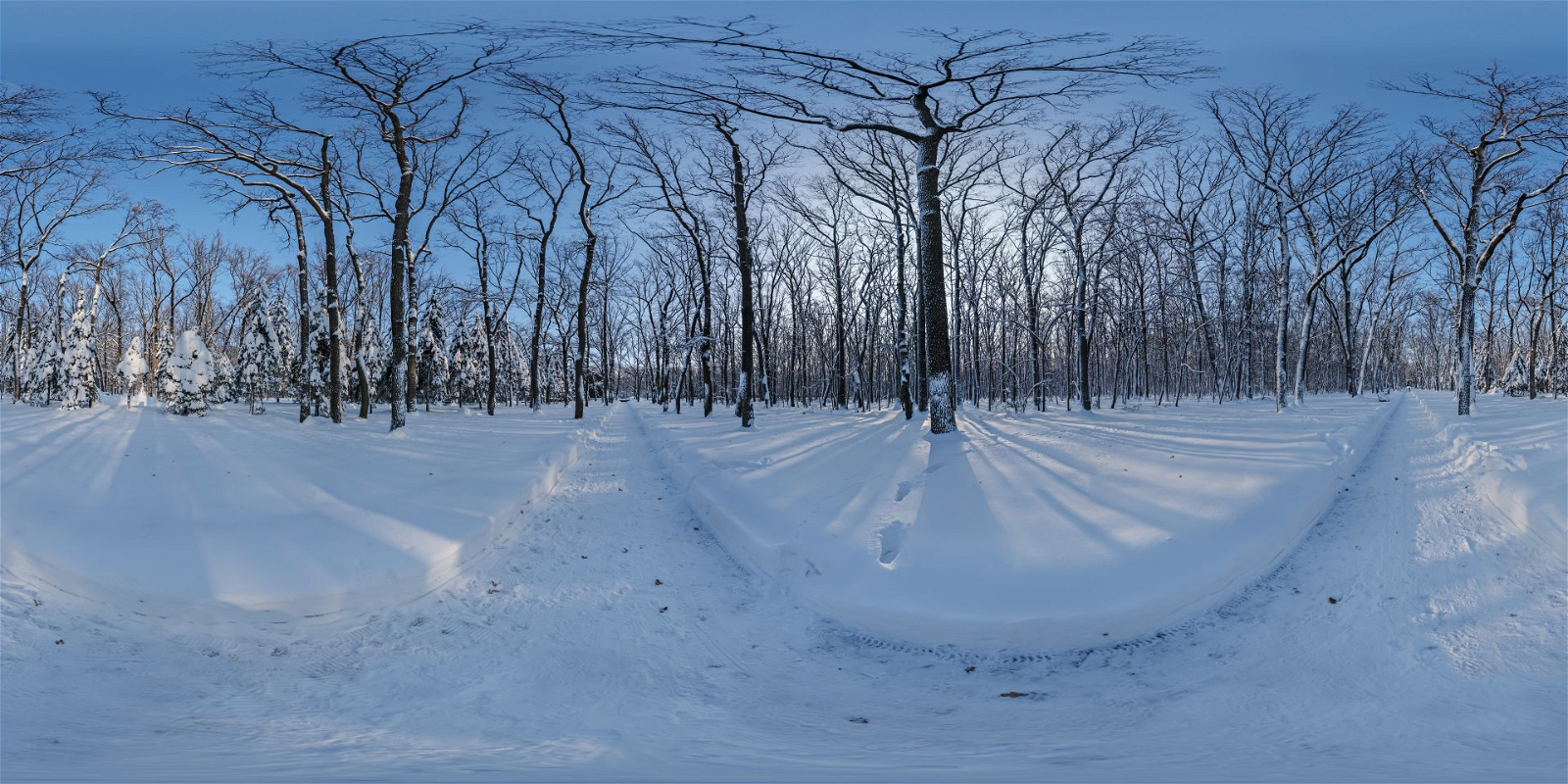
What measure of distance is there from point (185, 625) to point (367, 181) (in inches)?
806

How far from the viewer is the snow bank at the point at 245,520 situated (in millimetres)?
5562

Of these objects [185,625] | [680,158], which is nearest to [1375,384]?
[680,158]

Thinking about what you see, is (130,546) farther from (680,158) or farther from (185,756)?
(680,158)

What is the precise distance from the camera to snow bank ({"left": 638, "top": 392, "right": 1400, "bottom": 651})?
5398mm

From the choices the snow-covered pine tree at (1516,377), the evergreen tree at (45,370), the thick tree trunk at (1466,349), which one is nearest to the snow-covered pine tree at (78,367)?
the evergreen tree at (45,370)

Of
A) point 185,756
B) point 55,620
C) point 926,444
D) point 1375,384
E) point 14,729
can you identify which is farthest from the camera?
point 1375,384

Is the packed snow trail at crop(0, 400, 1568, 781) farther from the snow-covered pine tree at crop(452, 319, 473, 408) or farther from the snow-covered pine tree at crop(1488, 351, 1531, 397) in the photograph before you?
the snow-covered pine tree at crop(1488, 351, 1531, 397)

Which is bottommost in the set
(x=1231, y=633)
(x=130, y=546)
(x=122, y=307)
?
(x=1231, y=633)

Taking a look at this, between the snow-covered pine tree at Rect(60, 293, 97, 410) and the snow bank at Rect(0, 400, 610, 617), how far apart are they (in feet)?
79.6

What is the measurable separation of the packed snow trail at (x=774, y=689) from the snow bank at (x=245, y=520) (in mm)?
286

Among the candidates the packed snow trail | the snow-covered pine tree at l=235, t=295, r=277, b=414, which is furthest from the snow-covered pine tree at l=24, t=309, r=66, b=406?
the packed snow trail

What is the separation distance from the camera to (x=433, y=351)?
35844mm

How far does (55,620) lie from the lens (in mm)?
5102

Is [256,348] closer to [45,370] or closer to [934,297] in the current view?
[45,370]
